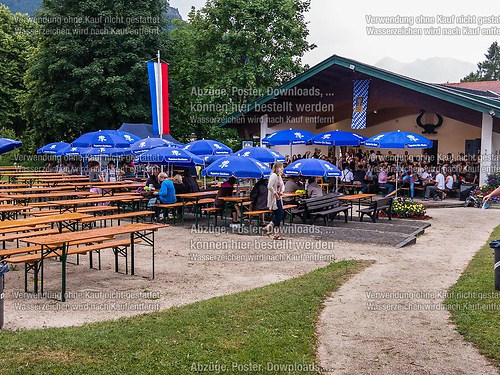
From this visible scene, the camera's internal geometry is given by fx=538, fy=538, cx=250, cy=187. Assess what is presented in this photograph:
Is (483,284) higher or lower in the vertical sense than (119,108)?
lower

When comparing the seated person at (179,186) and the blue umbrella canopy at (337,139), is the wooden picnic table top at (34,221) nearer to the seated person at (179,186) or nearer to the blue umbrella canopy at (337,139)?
the seated person at (179,186)

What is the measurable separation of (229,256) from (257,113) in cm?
1818

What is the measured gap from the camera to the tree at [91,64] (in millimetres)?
32250

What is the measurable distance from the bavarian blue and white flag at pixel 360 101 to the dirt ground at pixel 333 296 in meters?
11.2

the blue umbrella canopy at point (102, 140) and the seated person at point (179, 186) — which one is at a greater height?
the blue umbrella canopy at point (102, 140)

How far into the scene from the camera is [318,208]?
1530 centimetres

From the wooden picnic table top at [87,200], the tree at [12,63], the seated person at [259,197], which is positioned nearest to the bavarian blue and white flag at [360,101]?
the seated person at [259,197]

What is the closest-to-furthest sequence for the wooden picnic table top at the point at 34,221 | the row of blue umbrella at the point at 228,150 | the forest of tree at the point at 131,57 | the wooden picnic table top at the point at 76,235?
the wooden picnic table top at the point at 76,235 → the wooden picnic table top at the point at 34,221 → the row of blue umbrella at the point at 228,150 → the forest of tree at the point at 131,57

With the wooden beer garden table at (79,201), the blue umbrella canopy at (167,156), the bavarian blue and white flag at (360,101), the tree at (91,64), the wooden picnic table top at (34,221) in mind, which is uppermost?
the tree at (91,64)

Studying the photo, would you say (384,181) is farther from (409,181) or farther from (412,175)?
(412,175)

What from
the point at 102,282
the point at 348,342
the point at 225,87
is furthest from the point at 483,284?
the point at 225,87

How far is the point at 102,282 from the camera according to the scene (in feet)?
30.3

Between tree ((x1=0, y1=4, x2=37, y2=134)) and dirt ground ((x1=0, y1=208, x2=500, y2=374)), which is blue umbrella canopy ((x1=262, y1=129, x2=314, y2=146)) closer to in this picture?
dirt ground ((x1=0, y1=208, x2=500, y2=374))

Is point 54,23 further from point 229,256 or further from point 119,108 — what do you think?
point 229,256
